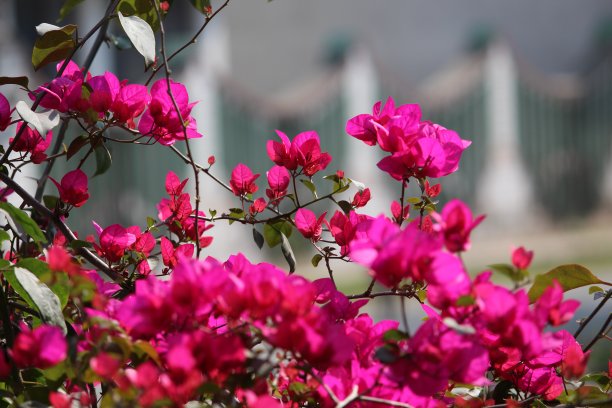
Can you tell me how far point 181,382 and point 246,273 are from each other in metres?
0.09

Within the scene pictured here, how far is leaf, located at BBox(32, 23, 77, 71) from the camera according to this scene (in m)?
0.78

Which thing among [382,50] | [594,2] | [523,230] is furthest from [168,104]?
[594,2]

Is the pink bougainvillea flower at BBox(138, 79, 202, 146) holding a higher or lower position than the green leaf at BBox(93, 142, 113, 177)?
higher

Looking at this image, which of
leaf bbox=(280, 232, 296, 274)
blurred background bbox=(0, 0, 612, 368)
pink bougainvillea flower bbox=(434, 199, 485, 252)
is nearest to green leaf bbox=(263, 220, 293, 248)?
leaf bbox=(280, 232, 296, 274)

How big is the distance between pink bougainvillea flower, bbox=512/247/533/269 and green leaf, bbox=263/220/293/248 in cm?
32

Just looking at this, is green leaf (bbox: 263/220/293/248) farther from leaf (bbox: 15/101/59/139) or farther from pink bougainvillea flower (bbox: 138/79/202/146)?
leaf (bbox: 15/101/59/139)

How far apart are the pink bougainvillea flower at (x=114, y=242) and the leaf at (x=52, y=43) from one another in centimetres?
14

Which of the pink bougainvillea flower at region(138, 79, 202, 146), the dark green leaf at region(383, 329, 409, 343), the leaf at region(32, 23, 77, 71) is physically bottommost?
the dark green leaf at region(383, 329, 409, 343)

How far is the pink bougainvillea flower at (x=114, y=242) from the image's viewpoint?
0.80 meters

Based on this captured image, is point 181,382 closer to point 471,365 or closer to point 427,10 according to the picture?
point 471,365

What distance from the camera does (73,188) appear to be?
2.62 feet

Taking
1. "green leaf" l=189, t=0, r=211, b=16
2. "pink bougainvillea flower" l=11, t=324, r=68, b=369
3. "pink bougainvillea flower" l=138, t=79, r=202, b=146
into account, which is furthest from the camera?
"green leaf" l=189, t=0, r=211, b=16

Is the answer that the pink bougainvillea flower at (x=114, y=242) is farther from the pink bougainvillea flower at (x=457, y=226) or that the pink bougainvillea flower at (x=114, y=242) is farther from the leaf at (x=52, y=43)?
the pink bougainvillea flower at (x=457, y=226)

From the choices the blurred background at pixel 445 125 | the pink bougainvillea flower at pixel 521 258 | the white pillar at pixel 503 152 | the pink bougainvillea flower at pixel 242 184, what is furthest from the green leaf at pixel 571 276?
the white pillar at pixel 503 152
